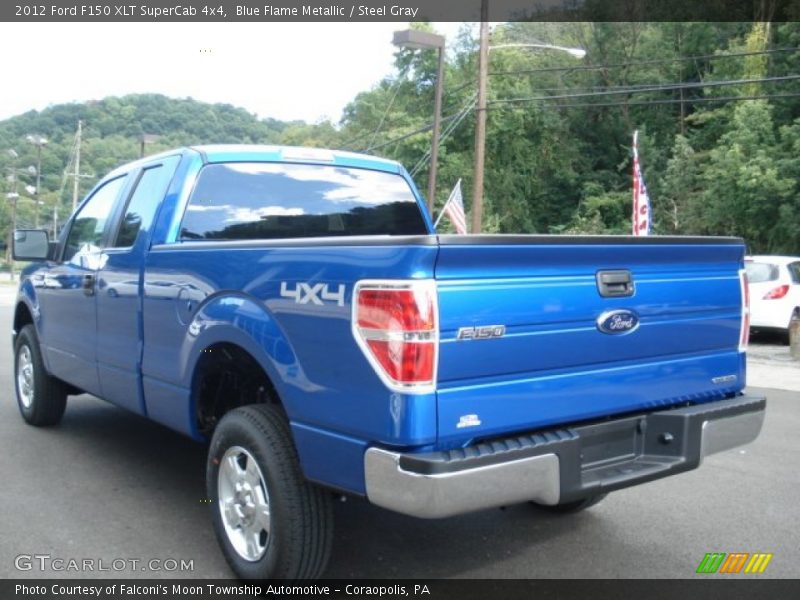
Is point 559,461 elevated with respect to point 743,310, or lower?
lower

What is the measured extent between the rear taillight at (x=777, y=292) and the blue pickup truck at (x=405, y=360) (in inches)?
446

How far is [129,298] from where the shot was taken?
15.2 feet

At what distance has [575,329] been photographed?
326 centimetres

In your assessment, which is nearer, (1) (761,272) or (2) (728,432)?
(2) (728,432)

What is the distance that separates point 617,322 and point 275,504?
1.60 m

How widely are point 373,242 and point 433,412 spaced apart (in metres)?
0.65

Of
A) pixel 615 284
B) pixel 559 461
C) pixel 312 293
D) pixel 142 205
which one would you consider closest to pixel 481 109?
pixel 142 205

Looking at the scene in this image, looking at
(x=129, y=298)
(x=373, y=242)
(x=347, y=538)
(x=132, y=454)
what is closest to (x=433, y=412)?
(x=373, y=242)

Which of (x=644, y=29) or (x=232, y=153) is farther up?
(x=644, y=29)

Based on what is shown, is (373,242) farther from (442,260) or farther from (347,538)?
(347,538)

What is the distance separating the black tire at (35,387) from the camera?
632cm

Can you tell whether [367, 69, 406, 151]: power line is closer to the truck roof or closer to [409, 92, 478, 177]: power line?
[409, 92, 478, 177]: power line

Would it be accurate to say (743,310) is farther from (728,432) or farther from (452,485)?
(452,485)

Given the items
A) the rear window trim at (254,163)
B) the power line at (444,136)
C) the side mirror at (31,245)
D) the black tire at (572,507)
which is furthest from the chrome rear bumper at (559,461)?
the power line at (444,136)
